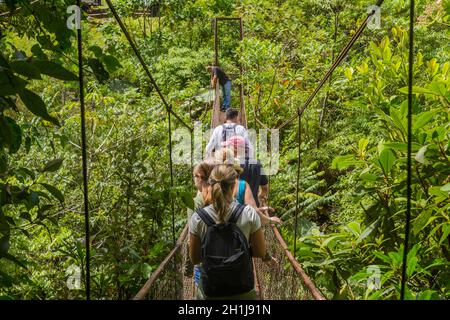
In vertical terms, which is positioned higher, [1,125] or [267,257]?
[1,125]

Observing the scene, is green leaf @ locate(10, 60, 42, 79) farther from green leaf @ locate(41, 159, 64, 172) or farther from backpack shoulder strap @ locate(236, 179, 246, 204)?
backpack shoulder strap @ locate(236, 179, 246, 204)

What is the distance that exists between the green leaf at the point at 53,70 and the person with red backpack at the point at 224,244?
0.84m

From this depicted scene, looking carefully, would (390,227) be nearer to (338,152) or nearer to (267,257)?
(267,257)

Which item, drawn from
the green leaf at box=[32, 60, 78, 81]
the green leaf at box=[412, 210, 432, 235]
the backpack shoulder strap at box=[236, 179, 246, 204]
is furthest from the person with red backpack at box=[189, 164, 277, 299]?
the green leaf at box=[32, 60, 78, 81]

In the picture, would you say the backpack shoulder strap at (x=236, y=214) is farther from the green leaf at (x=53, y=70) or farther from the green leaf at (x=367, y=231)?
the green leaf at (x=53, y=70)

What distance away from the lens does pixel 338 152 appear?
491 cm

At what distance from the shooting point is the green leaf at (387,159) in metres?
1.29

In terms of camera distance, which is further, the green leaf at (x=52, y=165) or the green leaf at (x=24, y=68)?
the green leaf at (x=52, y=165)

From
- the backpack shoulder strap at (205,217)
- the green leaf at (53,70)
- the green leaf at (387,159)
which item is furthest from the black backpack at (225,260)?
the green leaf at (53,70)

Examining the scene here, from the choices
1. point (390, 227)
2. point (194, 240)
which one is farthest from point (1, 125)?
point (390, 227)

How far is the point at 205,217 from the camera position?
137 centimetres

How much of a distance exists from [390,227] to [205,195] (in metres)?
0.51

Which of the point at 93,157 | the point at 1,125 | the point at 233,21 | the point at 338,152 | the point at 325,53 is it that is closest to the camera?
the point at 1,125

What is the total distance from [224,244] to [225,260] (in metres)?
0.04
